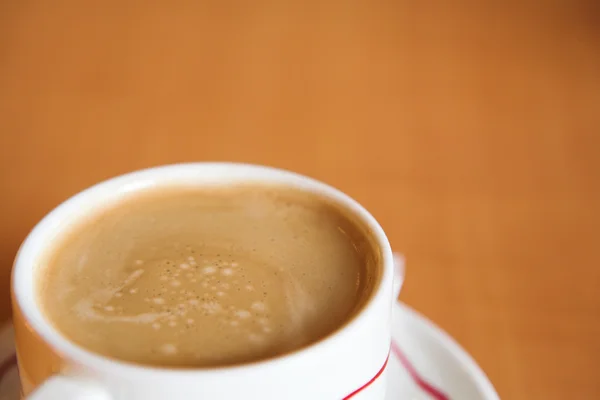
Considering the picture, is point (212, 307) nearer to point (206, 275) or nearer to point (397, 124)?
point (206, 275)

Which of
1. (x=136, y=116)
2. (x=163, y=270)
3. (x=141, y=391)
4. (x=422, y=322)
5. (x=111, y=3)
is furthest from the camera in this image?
(x=111, y=3)

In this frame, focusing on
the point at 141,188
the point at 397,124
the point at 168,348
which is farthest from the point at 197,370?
the point at 397,124

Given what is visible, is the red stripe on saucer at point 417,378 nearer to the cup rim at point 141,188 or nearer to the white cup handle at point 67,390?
the cup rim at point 141,188

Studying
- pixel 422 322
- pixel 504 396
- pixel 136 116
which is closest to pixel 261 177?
pixel 422 322

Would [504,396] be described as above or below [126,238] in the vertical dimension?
below

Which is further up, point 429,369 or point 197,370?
point 197,370

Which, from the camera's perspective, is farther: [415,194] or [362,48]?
[362,48]

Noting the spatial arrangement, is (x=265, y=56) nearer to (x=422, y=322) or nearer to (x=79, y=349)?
(x=422, y=322)

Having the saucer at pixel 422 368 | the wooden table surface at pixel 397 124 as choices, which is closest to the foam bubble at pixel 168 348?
the saucer at pixel 422 368
